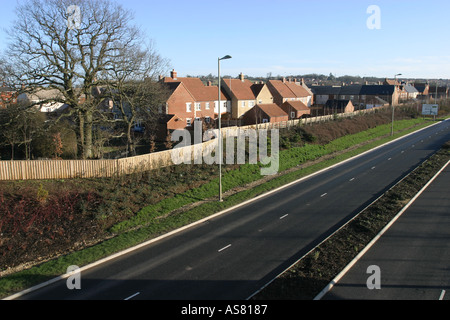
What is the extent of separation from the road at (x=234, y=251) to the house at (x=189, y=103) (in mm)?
20551

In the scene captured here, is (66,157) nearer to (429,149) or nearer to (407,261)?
(407,261)

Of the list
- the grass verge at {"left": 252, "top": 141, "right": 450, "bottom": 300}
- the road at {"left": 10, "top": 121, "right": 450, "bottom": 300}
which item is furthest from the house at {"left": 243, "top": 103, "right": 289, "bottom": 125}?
the grass verge at {"left": 252, "top": 141, "right": 450, "bottom": 300}

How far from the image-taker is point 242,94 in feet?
181

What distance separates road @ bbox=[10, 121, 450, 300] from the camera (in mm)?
11398

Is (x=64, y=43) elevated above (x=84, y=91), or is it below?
above

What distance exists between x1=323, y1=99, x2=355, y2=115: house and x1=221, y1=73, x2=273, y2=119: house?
15.1m

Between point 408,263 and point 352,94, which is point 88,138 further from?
point 352,94

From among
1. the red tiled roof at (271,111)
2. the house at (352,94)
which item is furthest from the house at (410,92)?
the red tiled roof at (271,111)

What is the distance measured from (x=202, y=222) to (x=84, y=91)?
45.9 ft

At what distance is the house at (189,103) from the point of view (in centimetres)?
4259
